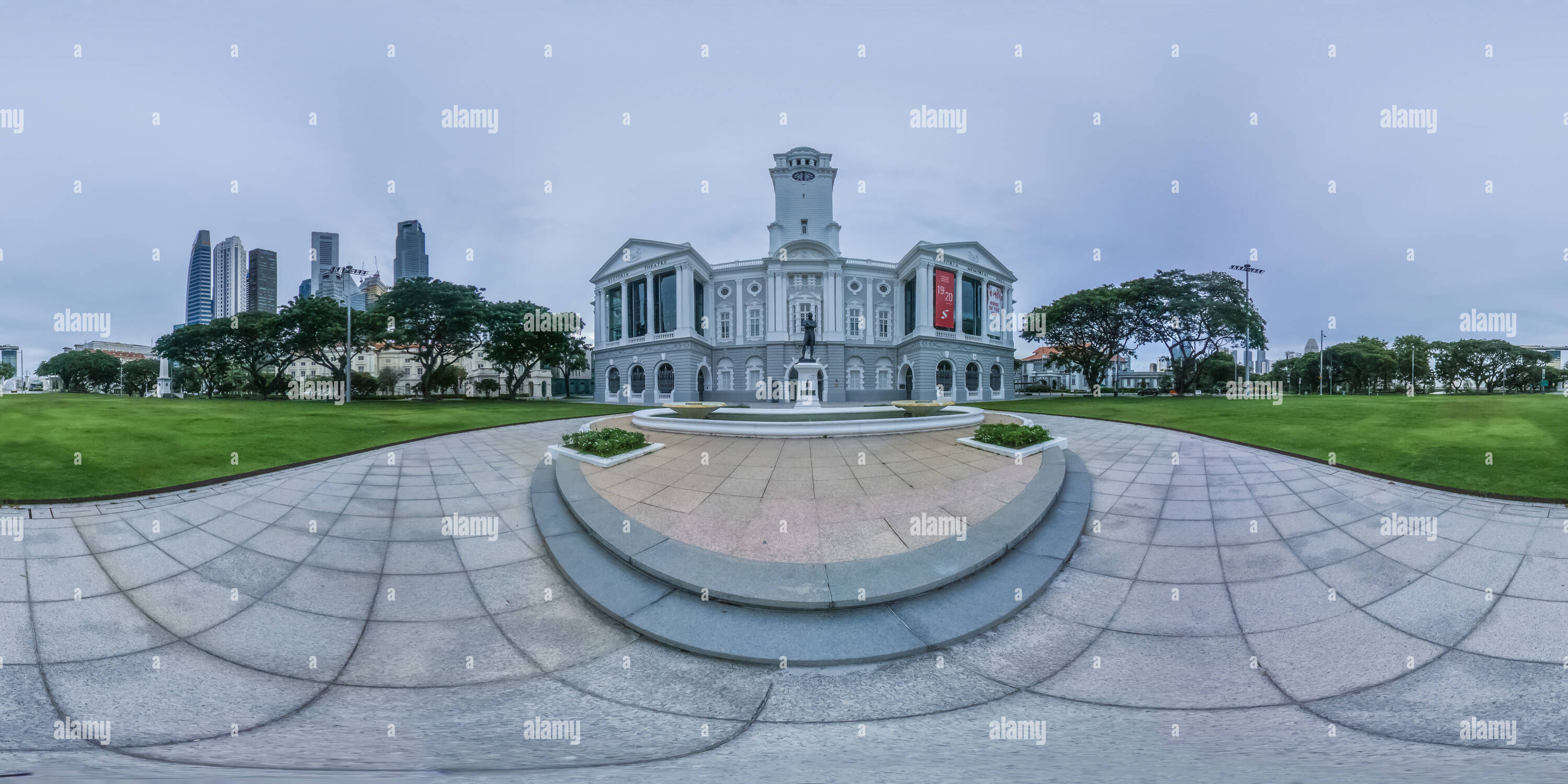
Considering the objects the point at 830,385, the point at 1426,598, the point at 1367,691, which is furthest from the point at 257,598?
the point at 830,385

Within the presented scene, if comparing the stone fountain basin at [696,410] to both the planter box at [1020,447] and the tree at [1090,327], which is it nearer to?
the planter box at [1020,447]

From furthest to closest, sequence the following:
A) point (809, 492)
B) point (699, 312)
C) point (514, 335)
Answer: point (699, 312)
point (514, 335)
point (809, 492)

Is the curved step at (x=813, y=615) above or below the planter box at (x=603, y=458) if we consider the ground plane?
below

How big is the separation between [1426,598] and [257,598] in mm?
10828

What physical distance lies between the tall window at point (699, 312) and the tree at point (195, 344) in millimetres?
36739

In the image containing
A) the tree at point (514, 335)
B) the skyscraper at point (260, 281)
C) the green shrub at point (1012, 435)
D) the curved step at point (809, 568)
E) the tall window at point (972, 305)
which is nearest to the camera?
the curved step at point (809, 568)

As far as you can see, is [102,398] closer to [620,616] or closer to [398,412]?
[398,412]

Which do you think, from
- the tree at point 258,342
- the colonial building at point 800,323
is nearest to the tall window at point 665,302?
the colonial building at point 800,323

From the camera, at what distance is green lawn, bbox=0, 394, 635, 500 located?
742 cm

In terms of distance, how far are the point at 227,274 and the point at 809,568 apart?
17782 cm

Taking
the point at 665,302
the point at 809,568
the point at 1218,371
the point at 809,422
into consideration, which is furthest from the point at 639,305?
the point at 1218,371

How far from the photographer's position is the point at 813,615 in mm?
4660

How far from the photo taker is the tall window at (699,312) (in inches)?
1667

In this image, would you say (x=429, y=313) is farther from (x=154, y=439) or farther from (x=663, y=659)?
(x=663, y=659)
